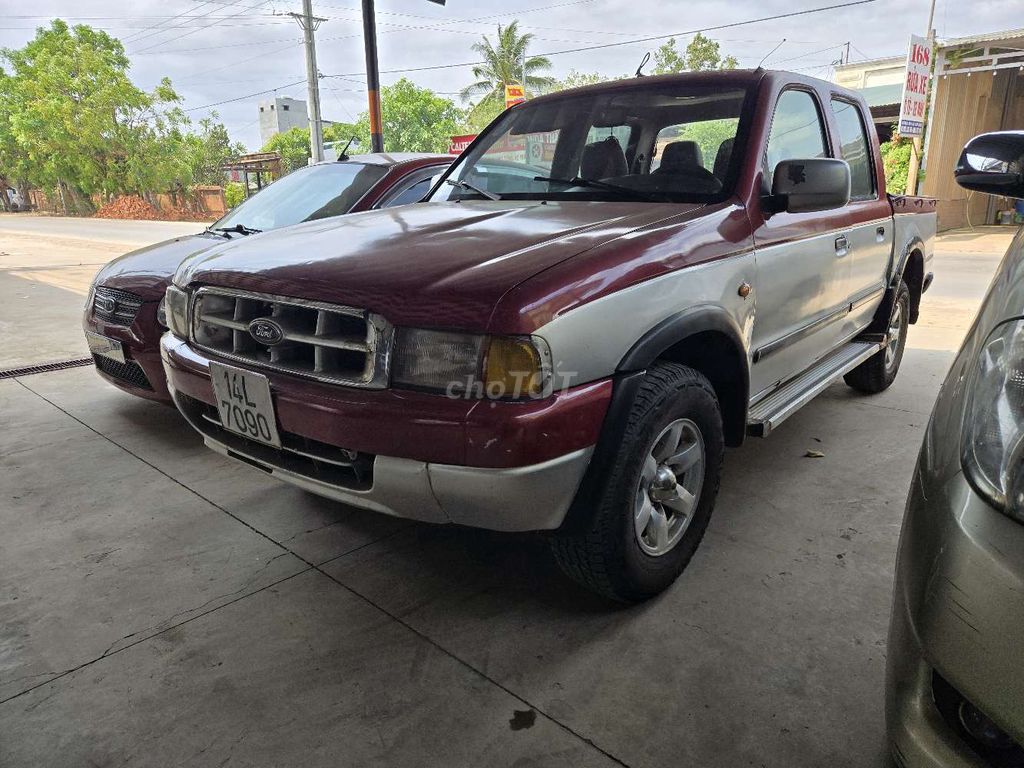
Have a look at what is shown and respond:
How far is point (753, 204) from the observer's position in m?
2.50

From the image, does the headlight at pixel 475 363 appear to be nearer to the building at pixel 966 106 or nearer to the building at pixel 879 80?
the building at pixel 966 106

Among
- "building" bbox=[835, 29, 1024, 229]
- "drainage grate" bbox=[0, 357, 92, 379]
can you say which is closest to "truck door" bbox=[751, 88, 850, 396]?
"drainage grate" bbox=[0, 357, 92, 379]

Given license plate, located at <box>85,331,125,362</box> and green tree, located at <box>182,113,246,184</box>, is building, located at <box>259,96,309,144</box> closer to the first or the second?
green tree, located at <box>182,113,246,184</box>

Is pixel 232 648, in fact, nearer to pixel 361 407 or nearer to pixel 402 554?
pixel 402 554

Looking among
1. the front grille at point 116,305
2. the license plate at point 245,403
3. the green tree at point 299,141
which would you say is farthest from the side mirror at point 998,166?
the green tree at point 299,141

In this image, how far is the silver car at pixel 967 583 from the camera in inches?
39.1

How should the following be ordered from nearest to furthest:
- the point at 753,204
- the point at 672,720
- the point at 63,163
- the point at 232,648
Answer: the point at 672,720 → the point at 232,648 → the point at 753,204 → the point at 63,163

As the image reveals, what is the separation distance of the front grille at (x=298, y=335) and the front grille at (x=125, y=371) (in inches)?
67.6

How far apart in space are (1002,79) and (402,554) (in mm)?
20381

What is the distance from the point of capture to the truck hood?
5.74ft

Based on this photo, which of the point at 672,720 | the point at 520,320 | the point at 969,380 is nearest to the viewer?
the point at 969,380

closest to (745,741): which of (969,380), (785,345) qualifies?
(969,380)

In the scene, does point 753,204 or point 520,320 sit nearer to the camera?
point 520,320

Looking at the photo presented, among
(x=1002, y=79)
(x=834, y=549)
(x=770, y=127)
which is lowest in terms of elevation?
(x=834, y=549)
